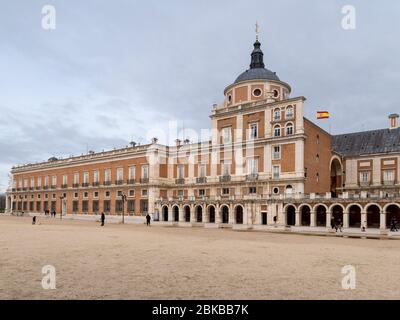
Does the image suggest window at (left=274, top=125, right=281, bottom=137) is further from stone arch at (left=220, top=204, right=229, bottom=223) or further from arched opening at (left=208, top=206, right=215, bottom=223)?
arched opening at (left=208, top=206, right=215, bottom=223)

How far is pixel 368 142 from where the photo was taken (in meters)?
54.1

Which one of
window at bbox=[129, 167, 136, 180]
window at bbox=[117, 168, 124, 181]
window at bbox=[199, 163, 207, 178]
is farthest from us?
window at bbox=[117, 168, 124, 181]

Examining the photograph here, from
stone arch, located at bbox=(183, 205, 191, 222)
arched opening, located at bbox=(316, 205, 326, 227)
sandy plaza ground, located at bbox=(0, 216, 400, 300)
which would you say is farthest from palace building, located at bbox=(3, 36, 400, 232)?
sandy plaza ground, located at bbox=(0, 216, 400, 300)

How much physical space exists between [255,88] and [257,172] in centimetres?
1286

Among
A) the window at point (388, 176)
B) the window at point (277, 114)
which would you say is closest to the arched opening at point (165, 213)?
the window at point (277, 114)

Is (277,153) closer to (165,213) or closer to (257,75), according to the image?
(257,75)

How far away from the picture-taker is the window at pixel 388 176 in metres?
48.5

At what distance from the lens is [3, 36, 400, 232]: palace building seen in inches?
1602

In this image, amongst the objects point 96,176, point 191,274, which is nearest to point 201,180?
point 96,176

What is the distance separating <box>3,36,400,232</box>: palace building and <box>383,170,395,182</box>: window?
0.17 meters

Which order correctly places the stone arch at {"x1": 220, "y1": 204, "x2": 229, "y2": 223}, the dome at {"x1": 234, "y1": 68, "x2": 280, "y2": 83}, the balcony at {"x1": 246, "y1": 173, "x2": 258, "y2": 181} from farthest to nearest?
the dome at {"x1": 234, "y1": 68, "x2": 280, "y2": 83}, the stone arch at {"x1": 220, "y1": 204, "x2": 229, "y2": 223}, the balcony at {"x1": 246, "y1": 173, "x2": 258, "y2": 181}

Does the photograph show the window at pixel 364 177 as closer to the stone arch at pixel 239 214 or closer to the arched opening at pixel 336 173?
the arched opening at pixel 336 173

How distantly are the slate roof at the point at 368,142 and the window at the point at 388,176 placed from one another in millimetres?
3143
